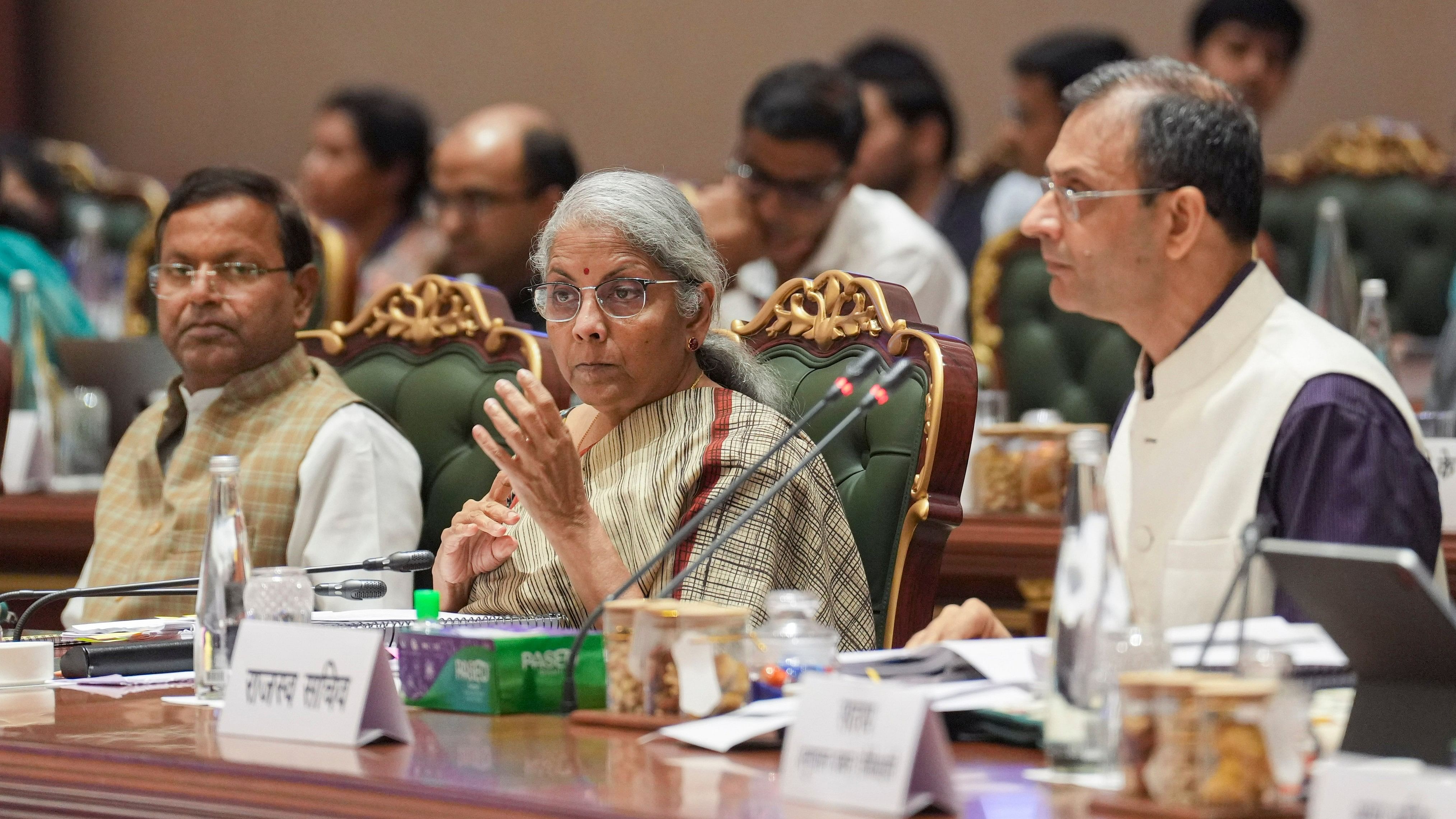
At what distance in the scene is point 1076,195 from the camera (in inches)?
80.3

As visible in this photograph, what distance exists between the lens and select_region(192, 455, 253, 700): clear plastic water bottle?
1.71 m

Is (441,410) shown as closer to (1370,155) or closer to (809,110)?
(809,110)

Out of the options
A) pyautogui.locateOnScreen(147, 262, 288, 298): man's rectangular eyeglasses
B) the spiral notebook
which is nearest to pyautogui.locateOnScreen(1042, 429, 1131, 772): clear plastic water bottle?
the spiral notebook

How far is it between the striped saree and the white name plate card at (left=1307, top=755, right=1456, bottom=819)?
3.31 ft

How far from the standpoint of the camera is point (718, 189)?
13.9 feet

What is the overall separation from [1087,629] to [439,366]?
1.71 m

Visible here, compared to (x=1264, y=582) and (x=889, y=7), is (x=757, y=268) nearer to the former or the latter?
(x=889, y=7)

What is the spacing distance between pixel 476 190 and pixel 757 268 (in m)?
0.72

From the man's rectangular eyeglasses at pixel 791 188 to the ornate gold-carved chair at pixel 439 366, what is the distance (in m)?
1.34

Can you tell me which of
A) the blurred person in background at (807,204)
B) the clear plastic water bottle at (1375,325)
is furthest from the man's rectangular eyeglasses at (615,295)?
the blurred person in background at (807,204)

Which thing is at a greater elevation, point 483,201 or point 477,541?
point 483,201

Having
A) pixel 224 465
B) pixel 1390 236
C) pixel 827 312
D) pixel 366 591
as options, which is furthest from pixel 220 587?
pixel 1390 236

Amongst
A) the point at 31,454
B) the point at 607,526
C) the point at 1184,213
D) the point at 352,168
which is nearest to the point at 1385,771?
the point at 1184,213

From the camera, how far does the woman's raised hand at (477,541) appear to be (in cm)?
214
